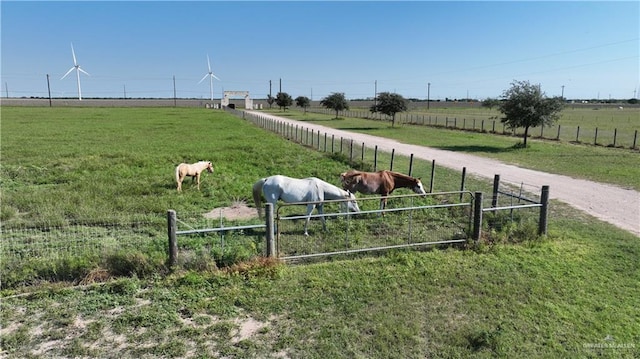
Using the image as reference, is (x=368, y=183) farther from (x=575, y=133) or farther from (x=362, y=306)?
(x=575, y=133)

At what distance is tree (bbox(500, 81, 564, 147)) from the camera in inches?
1073

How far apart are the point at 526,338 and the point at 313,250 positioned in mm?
3976

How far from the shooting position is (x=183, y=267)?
7082 mm

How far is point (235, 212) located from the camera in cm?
1130

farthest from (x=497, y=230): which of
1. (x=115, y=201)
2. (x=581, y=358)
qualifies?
(x=115, y=201)

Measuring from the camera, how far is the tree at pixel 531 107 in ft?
89.5

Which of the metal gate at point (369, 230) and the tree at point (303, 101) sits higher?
the tree at point (303, 101)

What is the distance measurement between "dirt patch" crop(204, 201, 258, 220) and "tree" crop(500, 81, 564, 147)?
70.2 feet

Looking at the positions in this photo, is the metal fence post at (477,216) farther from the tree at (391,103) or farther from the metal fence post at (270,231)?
the tree at (391,103)

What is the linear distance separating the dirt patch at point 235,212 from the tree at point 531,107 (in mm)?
21408

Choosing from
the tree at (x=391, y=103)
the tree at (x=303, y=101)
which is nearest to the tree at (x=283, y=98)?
the tree at (x=303, y=101)

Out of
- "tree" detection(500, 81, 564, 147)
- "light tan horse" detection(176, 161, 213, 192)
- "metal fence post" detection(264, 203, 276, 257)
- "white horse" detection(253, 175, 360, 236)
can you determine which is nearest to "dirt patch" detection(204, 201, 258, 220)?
"white horse" detection(253, 175, 360, 236)

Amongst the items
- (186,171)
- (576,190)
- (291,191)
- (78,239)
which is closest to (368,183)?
(291,191)

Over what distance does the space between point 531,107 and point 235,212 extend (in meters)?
22.6
